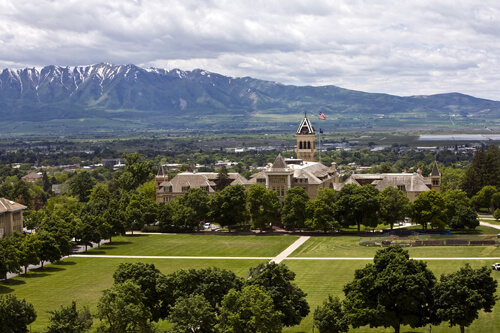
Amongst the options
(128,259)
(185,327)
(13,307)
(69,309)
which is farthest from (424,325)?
(128,259)

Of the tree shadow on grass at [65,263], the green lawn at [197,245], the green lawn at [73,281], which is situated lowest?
the green lawn at [197,245]

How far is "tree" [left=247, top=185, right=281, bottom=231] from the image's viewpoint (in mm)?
99562

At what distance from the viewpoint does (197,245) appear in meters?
91.0

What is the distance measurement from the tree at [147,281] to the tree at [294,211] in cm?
4757

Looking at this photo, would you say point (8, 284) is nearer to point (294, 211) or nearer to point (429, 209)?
point (294, 211)

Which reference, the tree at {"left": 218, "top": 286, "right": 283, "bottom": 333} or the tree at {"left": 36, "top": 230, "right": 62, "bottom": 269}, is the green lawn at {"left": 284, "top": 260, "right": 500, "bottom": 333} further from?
the tree at {"left": 36, "top": 230, "right": 62, "bottom": 269}

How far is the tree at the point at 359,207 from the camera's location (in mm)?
94812

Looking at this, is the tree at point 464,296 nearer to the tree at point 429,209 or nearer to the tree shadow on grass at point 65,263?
the tree at point 429,209

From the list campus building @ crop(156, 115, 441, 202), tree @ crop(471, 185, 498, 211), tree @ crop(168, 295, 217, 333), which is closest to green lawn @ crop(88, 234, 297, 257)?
campus building @ crop(156, 115, 441, 202)

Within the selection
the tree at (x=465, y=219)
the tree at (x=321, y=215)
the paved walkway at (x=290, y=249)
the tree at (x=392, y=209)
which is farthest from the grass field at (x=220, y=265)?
the tree at (x=465, y=219)

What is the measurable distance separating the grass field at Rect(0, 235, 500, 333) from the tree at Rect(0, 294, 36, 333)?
4058 mm

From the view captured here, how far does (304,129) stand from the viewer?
459 feet

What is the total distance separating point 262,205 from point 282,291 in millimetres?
52042

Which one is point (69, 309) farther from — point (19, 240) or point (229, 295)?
point (19, 240)
